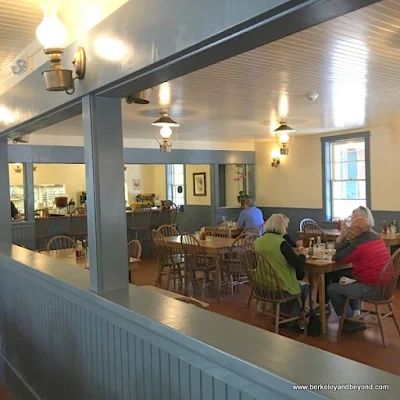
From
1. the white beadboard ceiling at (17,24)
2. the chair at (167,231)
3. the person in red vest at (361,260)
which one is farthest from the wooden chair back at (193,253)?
the white beadboard ceiling at (17,24)

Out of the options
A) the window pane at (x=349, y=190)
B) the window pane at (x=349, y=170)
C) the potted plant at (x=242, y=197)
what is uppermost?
the window pane at (x=349, y=170)

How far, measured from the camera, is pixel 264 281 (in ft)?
13.3

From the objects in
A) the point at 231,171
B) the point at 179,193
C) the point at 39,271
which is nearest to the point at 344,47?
the point at 39,271

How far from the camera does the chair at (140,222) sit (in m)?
8.71

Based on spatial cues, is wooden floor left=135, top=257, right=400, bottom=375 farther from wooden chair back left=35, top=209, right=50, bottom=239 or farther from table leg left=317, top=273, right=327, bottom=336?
wooden chair back left=35, top=209, right=50, bottom=239

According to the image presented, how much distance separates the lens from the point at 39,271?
288 centimetres

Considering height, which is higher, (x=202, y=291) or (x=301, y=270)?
(x=301, y=270)

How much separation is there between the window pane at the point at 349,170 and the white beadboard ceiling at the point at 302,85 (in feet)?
2.33

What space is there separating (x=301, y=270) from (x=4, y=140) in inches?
115

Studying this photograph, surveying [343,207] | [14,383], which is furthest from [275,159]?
[14,383]

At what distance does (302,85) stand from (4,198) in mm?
2951

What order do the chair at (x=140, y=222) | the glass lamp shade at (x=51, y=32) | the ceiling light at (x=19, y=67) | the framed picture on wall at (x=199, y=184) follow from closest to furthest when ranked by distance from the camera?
the glass lamp shade at (x=51, y=32)
the ceiling light at (x=19, y=67)
the chair at (x=140, y=222)
the framed picture on wall at (x=199, y=184)

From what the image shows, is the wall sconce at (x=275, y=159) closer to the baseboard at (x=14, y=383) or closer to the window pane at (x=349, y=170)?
the window pane at (x=349, y=170)

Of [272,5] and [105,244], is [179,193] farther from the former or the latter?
[272,5]
